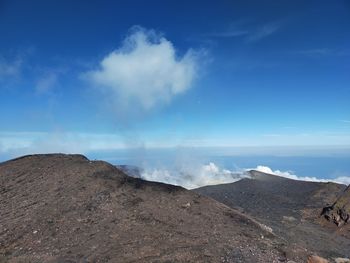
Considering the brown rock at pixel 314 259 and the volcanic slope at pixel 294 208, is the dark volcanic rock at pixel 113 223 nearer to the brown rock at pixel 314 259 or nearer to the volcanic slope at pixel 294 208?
the brown rock at pixel 314 259

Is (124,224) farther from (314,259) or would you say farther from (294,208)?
(294,208)

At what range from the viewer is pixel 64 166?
82.1 feet

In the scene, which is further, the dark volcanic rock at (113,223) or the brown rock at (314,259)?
the brown rock at (314,259)

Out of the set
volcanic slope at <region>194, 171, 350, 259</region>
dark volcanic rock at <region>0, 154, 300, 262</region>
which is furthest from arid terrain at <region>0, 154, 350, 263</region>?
volcanic slope at <region>194, 171, 350, 259</region>

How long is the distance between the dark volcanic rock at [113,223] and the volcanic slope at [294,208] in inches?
184

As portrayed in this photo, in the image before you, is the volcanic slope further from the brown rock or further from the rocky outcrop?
the brown rock

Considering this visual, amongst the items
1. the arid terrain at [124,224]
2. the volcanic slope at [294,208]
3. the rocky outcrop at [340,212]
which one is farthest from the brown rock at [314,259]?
the rocky outcrop at [340,212]

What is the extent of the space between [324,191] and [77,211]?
28.1 metres

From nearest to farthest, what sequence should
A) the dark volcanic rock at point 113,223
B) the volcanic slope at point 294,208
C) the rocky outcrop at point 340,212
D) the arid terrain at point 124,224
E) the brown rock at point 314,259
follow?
the dark volcanic rock at point 113,223 < the arid terrain at point 124,224 < the brown rock at point 314,259 < the volcanic slope at point 294,208 < the rocky outcrop at point 340,212

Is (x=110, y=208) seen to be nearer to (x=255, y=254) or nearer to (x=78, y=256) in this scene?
(x=78, y=256)

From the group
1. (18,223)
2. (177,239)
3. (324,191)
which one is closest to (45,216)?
(18,223)

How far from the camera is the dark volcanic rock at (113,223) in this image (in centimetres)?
1418

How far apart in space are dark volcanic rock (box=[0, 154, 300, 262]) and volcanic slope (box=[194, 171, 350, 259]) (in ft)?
15.3

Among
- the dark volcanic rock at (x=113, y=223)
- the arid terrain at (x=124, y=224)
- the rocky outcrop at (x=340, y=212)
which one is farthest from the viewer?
the rocky outcrop at (x=340, y=212)
